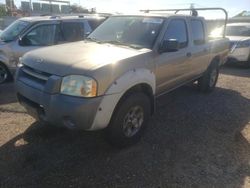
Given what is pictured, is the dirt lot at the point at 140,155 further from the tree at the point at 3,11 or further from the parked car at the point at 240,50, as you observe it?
the tree at the point at 3,11

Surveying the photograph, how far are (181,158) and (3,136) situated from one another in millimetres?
2586

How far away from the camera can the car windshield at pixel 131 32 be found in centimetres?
433

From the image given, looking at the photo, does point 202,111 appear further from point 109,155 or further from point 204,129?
point 109,155

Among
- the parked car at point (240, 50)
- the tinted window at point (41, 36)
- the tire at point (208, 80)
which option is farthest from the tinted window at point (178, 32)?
the parked car at point (240, 50)

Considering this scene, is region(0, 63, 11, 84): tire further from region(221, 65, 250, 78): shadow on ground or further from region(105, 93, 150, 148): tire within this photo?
region(221, 65, 250, 78): shadow on ground

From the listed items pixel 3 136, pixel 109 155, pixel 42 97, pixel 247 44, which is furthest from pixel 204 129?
pixel 247 44

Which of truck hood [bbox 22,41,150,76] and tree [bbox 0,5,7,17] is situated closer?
truck hood [bbox 22,41,150,76]

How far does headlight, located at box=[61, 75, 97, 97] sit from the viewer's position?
316cm

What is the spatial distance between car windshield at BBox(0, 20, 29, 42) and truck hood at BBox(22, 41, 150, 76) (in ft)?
10.4

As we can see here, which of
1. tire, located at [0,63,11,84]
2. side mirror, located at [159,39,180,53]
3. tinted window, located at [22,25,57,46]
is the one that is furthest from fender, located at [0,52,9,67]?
side mirror, located at [159,39,180,53]

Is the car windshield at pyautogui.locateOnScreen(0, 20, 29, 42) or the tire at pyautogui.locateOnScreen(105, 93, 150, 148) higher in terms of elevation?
the car windshield at pyautogui.locateOnScreen(0, 20, 29, 42)

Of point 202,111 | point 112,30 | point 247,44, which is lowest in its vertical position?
point 202,111

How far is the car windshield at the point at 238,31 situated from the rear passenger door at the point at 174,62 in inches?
289

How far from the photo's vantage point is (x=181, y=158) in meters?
3.71
